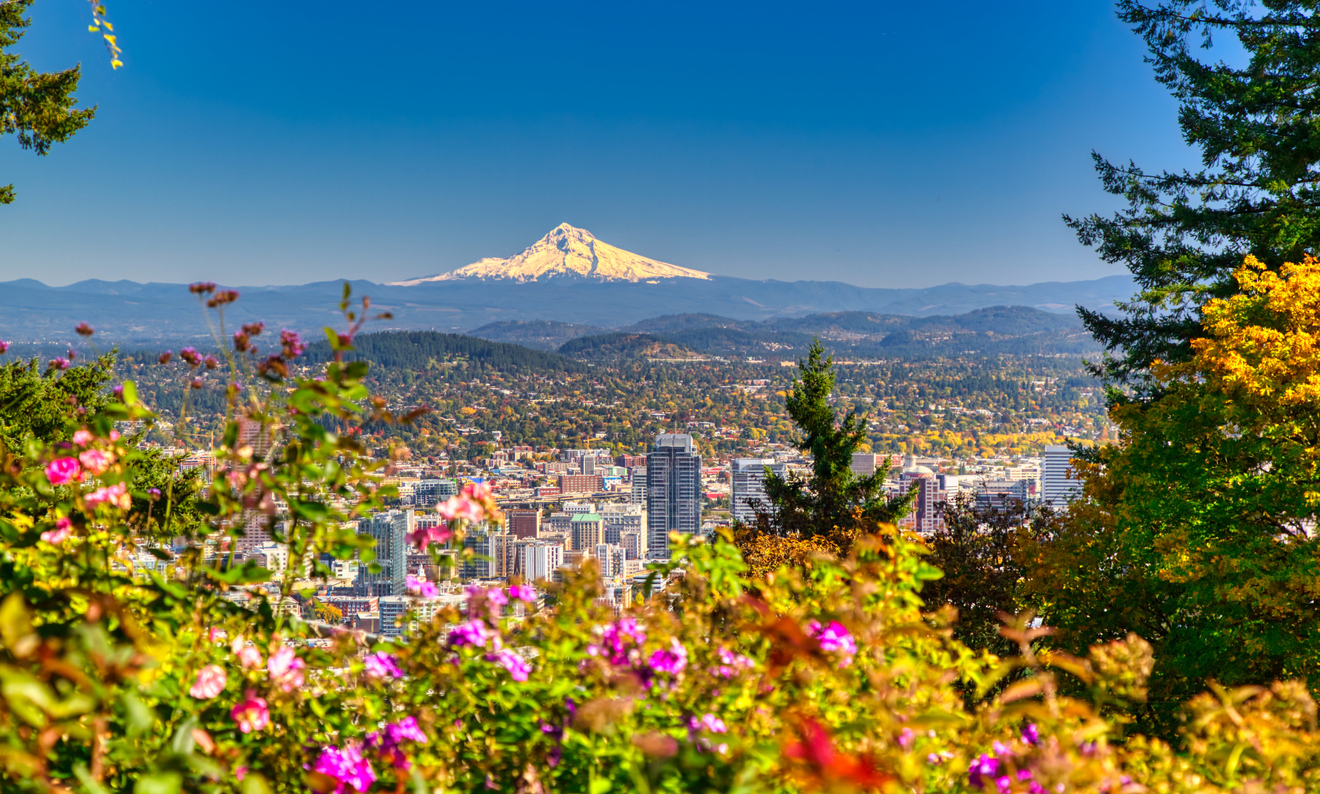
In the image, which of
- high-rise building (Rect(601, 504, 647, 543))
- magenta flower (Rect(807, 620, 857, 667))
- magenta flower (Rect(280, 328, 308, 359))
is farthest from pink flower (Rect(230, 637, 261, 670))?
high-rise building (Rect(601, 504, 647, 543))

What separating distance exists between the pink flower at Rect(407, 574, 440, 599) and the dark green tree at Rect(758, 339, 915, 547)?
12799mm

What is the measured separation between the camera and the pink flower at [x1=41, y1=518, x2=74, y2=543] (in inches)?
64.2

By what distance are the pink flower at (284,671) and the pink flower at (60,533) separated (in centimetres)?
56

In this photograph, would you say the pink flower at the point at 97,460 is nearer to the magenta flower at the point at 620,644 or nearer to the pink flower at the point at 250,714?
the pink flower at the point at 250,714

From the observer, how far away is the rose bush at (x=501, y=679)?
132 cm

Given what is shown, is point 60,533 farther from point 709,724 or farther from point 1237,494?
point 1237,494

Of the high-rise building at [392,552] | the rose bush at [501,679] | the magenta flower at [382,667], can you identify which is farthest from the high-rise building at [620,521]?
the magenta flower at [382,667]

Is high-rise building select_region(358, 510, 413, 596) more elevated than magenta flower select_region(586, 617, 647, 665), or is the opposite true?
magenta flower select_region(586, 617, 647, 665)

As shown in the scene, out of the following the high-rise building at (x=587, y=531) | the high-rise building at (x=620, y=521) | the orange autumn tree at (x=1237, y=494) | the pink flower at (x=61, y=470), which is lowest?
the high-rise building at (x=620, y=521)

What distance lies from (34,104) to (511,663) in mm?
7088

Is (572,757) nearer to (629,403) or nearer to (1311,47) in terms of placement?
(1311,47)

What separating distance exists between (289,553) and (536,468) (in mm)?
53450

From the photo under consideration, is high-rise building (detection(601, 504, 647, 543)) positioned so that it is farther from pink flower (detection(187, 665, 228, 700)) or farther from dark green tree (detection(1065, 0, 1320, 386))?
pink flower (detection(187, 665, 228, 700))

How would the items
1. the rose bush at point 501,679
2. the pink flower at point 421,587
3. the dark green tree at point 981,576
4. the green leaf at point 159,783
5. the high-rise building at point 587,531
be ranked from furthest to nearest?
the high-rise building at point 587,531 → the dark green tree at point 981,576 → the pink flower at point 421,587 → the rose bush at point 501,679 → the green leaf at point 159,783
